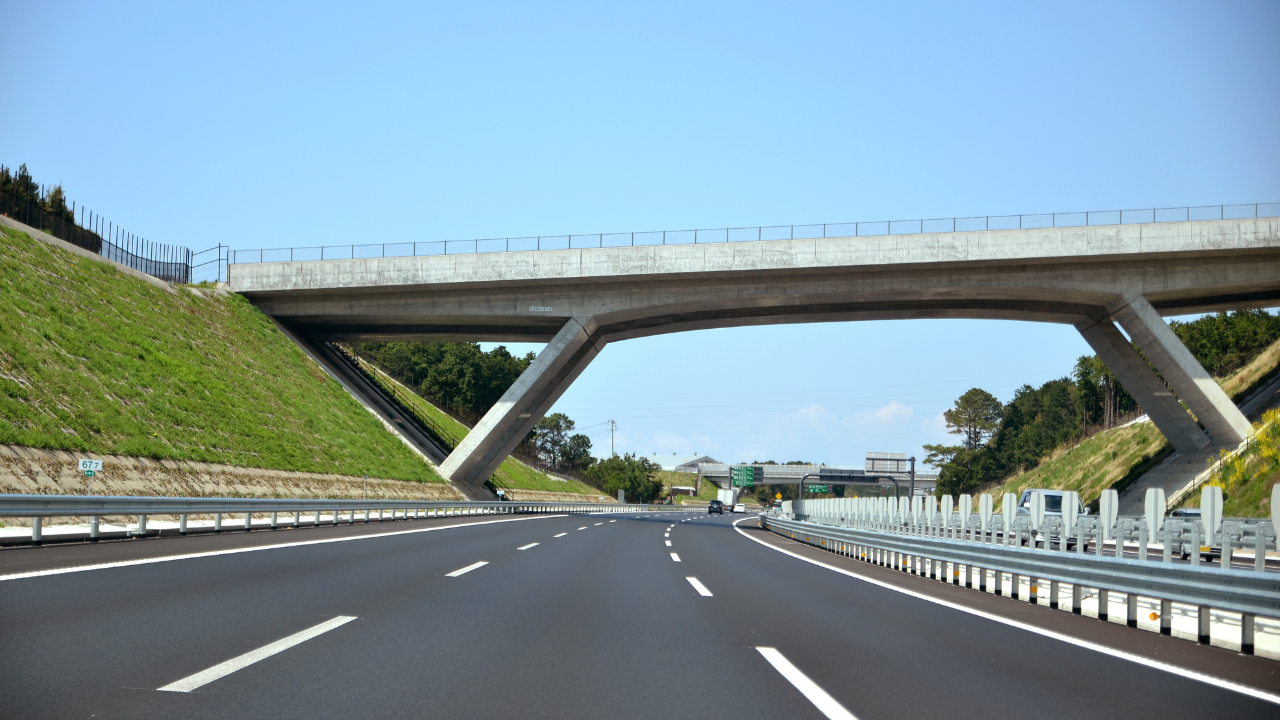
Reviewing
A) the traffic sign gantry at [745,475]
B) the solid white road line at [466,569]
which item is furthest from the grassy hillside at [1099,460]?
the solid white road line at [466,569]

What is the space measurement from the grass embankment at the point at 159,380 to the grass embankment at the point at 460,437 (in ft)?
44.2

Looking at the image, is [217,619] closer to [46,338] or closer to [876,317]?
[46,338]

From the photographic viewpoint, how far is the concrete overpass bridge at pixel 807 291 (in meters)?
40.2

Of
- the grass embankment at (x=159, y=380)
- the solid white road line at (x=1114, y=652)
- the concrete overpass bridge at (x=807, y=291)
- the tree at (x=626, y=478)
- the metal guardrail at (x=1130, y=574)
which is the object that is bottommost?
the tree at (x=626, y=478)

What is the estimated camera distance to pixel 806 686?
570cm

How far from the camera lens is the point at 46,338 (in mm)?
27234

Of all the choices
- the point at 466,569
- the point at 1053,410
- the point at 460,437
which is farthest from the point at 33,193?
the point at 1053,410

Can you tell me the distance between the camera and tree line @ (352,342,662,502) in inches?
3292

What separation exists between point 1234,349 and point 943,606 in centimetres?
6774

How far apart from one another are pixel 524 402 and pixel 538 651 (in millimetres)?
42726

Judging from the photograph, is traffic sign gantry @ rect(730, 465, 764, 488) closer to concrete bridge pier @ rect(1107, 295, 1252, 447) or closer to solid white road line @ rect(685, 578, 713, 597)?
Answer: concrete bridge pier @ rect(1107, 295, 1252, 447)

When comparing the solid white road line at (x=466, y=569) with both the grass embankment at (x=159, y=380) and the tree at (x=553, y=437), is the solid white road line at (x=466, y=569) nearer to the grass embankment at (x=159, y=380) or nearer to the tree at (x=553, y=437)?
the grass embankment at (x=159, y=380)

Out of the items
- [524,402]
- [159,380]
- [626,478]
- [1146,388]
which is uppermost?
[1146,388]

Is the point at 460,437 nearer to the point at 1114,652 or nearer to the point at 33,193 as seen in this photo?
the point at 33,193
